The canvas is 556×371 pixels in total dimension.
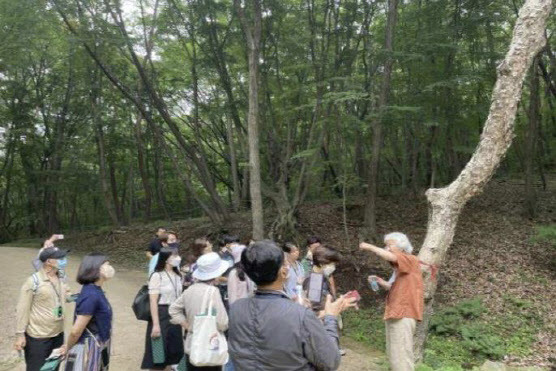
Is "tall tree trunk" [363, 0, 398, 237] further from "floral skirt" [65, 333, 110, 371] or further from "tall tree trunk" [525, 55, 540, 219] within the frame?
"floral skirt" [65, 333, 110, 371]

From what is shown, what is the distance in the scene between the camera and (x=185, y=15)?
1533cm

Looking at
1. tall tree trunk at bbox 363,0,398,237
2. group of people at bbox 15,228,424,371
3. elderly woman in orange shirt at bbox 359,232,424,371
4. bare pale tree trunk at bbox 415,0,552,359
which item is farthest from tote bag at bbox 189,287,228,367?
tall tree trunk at bbox 363,0,398,237

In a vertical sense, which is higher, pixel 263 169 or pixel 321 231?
pixel 263 169

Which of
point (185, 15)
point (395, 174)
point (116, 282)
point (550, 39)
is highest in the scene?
point (185, 15)

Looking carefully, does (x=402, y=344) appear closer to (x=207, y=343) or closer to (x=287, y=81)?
(x=207, y=343)

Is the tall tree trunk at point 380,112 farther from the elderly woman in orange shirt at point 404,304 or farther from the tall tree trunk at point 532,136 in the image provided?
the elderly woman in orange shirt at point 404,304

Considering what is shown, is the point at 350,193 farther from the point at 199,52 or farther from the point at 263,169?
the point at 199,52

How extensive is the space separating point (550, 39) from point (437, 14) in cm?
500

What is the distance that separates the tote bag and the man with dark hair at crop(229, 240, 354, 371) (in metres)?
0.90

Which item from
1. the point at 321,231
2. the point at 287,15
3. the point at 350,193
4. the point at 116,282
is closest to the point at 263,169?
the point at 350,193

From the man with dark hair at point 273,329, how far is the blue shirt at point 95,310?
1.69 meters

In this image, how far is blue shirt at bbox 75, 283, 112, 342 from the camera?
12.1 ft

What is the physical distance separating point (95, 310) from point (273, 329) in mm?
2036

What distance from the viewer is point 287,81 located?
14984 millimetres
